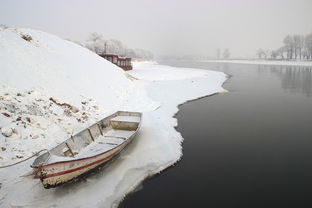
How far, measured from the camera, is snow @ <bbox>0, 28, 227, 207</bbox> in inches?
287

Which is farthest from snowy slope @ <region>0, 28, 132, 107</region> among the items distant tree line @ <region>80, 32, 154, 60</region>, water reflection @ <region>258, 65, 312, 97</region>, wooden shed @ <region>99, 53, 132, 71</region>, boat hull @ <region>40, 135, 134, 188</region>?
distant tree line @ <region>80, 32, 154, 60</region>

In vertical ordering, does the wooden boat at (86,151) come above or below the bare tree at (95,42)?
below

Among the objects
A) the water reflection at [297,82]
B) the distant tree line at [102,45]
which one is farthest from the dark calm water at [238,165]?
the distant tree line at [102,45]

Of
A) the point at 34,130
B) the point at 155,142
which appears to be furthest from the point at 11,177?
the point at 155,142

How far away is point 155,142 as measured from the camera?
447 inches

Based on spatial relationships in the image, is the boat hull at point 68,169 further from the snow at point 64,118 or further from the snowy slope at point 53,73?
the snowy slope at point 53,73

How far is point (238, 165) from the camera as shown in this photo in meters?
9.66

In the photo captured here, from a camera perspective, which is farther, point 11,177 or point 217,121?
point 217,121

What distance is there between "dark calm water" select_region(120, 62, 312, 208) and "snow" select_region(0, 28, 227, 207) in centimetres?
97

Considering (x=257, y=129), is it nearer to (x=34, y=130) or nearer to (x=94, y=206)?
(x=94, y=206)

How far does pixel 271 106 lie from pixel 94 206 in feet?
64.3

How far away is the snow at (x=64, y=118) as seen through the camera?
7301 mm

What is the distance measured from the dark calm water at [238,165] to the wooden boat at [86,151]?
2.08m

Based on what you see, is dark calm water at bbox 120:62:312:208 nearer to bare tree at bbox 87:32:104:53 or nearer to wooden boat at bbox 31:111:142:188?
wooden boat at bbox 31:111:142:188
